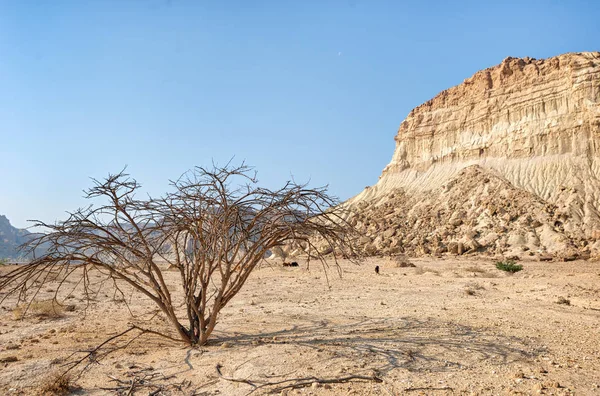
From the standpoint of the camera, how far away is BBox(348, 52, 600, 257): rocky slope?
32094 millimetres

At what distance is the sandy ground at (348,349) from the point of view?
15.4 feet

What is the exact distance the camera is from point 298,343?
20.9ft

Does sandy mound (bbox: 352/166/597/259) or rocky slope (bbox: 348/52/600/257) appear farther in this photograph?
rocky slope (bbox: 348/52/600/257)

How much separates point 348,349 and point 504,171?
1580 inches

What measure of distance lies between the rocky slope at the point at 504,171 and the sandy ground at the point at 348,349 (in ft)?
69.4

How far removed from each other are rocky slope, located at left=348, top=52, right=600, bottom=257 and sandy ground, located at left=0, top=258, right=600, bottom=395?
21164mm

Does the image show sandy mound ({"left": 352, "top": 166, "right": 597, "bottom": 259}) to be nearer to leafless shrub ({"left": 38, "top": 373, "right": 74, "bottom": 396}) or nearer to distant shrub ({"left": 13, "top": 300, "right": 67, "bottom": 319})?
distant shrub ({"left": 13, "top": 300, "right": 67, "bottom": 319})

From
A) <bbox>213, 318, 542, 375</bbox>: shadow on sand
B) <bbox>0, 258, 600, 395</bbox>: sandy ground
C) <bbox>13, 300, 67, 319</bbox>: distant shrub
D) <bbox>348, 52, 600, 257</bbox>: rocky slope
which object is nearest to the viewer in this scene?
<bbox>0, 258, 600, 395</bbox>: sandy ground

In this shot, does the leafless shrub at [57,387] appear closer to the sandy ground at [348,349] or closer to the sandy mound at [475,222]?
the sandy ground at [348,349]

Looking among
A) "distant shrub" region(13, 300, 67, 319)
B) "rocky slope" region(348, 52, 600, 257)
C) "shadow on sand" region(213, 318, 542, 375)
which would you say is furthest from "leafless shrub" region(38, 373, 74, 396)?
"rocky slope" region(348, 52, 600, 257)

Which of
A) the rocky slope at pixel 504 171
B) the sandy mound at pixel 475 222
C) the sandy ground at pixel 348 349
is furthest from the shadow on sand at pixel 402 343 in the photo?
the rocky slope at pixel 504 171

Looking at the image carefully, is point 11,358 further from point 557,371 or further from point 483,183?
point 483,183

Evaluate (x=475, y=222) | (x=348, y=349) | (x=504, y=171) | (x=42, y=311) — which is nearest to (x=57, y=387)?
(x=348, y=349)

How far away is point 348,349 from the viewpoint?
19.3 feet
